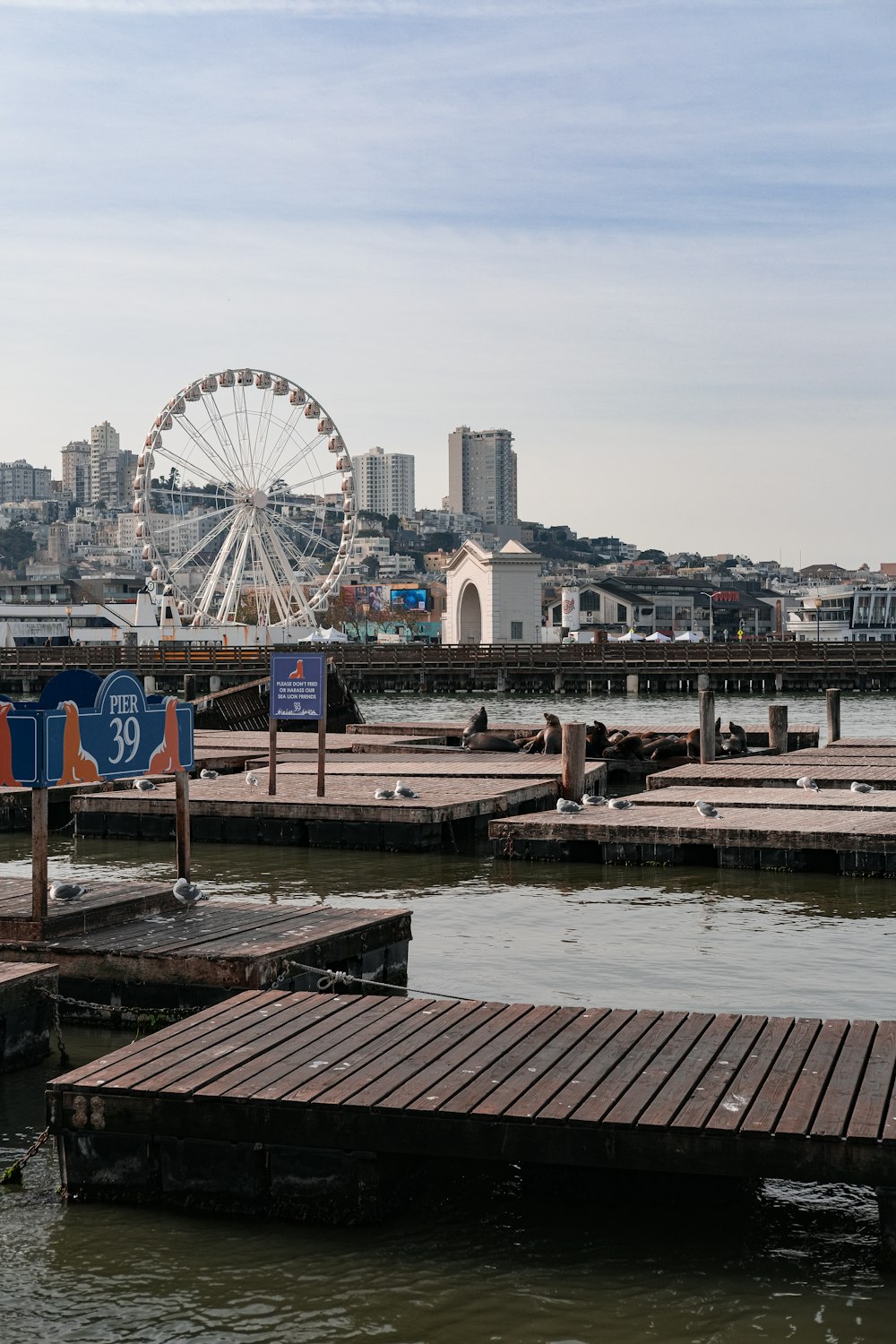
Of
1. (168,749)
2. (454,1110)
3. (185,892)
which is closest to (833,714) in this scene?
(185,892)

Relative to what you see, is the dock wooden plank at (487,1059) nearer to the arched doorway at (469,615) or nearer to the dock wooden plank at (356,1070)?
the dock wooden plank at (356,1070)

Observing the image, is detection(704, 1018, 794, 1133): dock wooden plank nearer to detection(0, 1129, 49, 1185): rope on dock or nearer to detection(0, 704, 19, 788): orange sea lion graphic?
detection(0, 1129, 49, 1185): rope on dock

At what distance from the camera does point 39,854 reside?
1080cm

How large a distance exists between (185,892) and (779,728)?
60.6 feet

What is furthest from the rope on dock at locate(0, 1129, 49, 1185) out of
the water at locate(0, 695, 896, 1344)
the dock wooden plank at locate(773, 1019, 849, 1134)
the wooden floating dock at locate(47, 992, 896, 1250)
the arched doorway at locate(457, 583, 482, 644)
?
the arched doorway at locate(457, 583, 482, 644)

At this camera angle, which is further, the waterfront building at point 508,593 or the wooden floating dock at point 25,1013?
the waterfront building at point 508,593

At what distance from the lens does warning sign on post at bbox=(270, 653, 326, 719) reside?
20141mm

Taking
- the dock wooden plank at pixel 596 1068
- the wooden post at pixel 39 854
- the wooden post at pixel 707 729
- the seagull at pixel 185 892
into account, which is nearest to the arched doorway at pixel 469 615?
the wooden post at pixel 707 729

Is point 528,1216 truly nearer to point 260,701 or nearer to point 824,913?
point 824,913

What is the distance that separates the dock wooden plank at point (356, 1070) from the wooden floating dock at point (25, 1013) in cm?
244

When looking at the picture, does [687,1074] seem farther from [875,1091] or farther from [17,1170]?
[17,1170]

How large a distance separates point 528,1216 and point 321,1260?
97 cm

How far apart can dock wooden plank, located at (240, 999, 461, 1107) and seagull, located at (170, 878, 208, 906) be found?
3.45m

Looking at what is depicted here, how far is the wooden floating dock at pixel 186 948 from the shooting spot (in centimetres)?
1049
